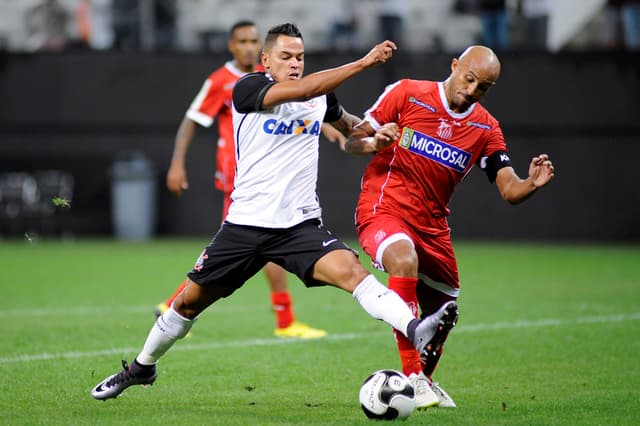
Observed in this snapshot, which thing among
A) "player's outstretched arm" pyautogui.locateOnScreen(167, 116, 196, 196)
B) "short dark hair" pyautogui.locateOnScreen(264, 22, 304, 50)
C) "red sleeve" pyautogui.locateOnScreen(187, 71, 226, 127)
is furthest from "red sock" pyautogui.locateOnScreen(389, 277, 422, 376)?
"red sleeve" pyautogui.locateOnScreen(187, 71, 226, 127)

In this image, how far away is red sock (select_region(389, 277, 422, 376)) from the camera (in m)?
6.33

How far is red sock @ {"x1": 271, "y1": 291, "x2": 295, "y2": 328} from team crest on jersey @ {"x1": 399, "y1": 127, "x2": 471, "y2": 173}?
10.3 ft

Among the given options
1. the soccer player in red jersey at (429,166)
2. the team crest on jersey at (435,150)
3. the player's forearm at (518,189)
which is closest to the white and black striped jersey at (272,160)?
the soccer player in red jersey at (429,166)

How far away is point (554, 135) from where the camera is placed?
20.1 meters

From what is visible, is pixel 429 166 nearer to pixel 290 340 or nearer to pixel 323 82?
pixel 323 82

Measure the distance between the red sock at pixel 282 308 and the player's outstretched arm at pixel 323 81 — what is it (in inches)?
152

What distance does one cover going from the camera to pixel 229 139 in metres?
9.95

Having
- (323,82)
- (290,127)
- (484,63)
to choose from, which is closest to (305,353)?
(290,127)

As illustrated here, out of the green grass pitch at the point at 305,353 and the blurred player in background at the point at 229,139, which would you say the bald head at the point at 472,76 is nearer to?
the green grass pitch at the point at 305,353

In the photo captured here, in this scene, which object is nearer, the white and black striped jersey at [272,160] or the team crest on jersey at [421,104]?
the white and black striped jersey at [272,160]

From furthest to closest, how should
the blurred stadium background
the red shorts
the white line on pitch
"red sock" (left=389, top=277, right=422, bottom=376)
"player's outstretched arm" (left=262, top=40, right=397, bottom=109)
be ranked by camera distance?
the blurred stadium background → the white line on pitch → the red shorts → "red sock" (left=389, top=277, right=422, bottom=376) → "player's outstretched arm" (left=262, top=40, right=397, bottom=109)

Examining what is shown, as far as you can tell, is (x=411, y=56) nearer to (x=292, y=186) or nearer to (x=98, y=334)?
(x=98, y=334)

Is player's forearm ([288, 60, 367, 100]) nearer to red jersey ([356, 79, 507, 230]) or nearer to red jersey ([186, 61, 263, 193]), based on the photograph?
red jersey ([356, 79, 507, 230])

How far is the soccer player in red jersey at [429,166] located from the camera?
669 cm
